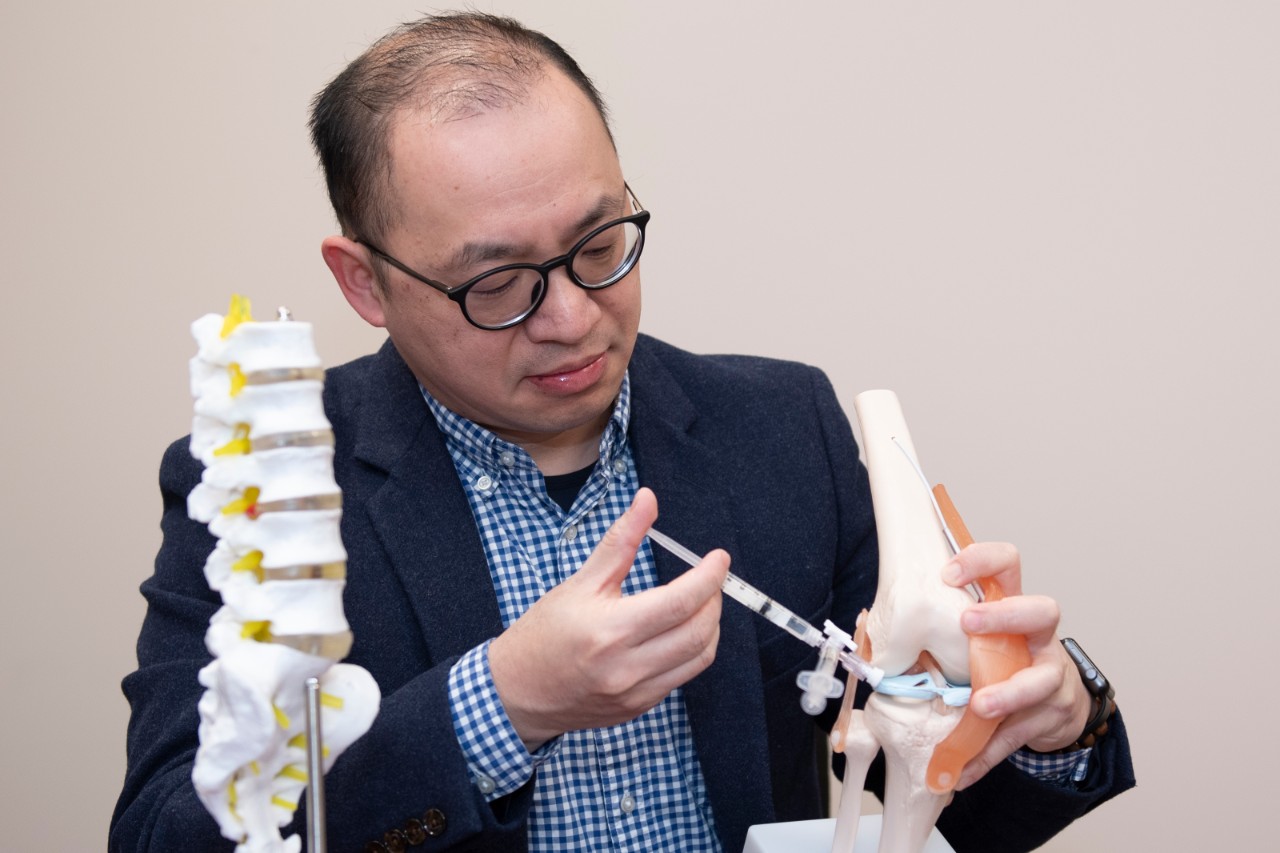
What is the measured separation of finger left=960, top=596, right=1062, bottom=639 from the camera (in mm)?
1151

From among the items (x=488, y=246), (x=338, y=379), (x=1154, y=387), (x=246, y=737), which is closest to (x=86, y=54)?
(x=338, y=379)

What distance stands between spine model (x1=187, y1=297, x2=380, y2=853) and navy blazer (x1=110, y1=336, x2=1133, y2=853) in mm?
283

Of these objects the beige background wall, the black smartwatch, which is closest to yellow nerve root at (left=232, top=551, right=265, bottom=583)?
the black smartwatch

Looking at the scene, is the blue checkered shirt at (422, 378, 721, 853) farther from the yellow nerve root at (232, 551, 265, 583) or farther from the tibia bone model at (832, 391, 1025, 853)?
the yellow nerve root at (232, 551, 265, 583)

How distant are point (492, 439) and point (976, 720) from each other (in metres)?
0.65

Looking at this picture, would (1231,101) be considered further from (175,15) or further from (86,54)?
(86,54)

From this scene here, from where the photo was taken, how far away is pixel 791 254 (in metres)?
2.20

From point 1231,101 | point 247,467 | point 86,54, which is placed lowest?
point 247,467

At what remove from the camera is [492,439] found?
149cm

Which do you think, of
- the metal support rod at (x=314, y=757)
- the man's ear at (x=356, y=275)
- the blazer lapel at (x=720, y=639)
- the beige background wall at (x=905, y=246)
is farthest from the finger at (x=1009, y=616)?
the beige background wall at (x=905, y=246)

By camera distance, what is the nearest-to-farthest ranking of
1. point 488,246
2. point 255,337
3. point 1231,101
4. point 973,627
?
point 255,337, point 973,627, point 488,246, point 1231,101

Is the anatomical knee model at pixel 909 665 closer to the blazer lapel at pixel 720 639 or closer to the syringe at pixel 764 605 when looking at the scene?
the syringe at pixel 764 605

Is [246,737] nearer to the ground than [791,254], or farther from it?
nearer to the ground

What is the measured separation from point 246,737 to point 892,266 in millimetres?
1577
